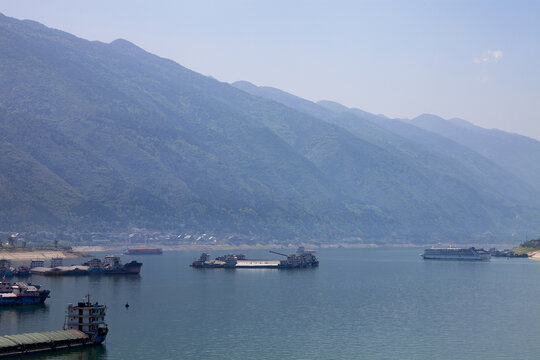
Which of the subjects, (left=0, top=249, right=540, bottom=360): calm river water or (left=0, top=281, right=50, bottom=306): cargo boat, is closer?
(left=0, top=249, right=540, bottom=360): calm river water

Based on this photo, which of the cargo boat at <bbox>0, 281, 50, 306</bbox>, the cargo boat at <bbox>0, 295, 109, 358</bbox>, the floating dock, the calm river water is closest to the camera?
the floating dock

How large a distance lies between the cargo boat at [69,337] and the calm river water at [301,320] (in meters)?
1.54

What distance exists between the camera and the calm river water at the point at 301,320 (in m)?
87.7

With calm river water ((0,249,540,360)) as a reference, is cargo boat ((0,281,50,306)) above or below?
above

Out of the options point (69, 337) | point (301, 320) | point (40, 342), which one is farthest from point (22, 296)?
point (301, 320)

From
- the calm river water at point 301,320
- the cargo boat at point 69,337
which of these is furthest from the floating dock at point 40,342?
the calm river water at point 301,320

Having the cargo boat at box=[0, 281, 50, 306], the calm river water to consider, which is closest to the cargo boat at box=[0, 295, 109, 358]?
the calm river water

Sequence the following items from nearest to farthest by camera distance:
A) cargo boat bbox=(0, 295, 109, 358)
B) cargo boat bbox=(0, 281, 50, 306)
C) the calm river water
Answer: cargo boat bbox=(0, 295, 109, 358) < the calm river water < cargo boat bbox=(0, 281, 50, 306)

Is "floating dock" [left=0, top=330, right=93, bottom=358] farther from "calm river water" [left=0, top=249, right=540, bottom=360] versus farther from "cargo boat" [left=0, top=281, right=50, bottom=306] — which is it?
"cargo boat" [left=0, top=281, right=50, bottom=306]

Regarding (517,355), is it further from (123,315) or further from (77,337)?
Result: (123,315)

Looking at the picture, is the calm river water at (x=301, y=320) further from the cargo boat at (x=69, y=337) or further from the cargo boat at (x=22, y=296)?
the cargo boat at (x=22, y=296)

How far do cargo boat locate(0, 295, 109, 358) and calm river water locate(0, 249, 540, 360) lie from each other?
60.5 inches

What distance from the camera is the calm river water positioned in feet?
288

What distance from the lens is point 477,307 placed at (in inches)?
5157
